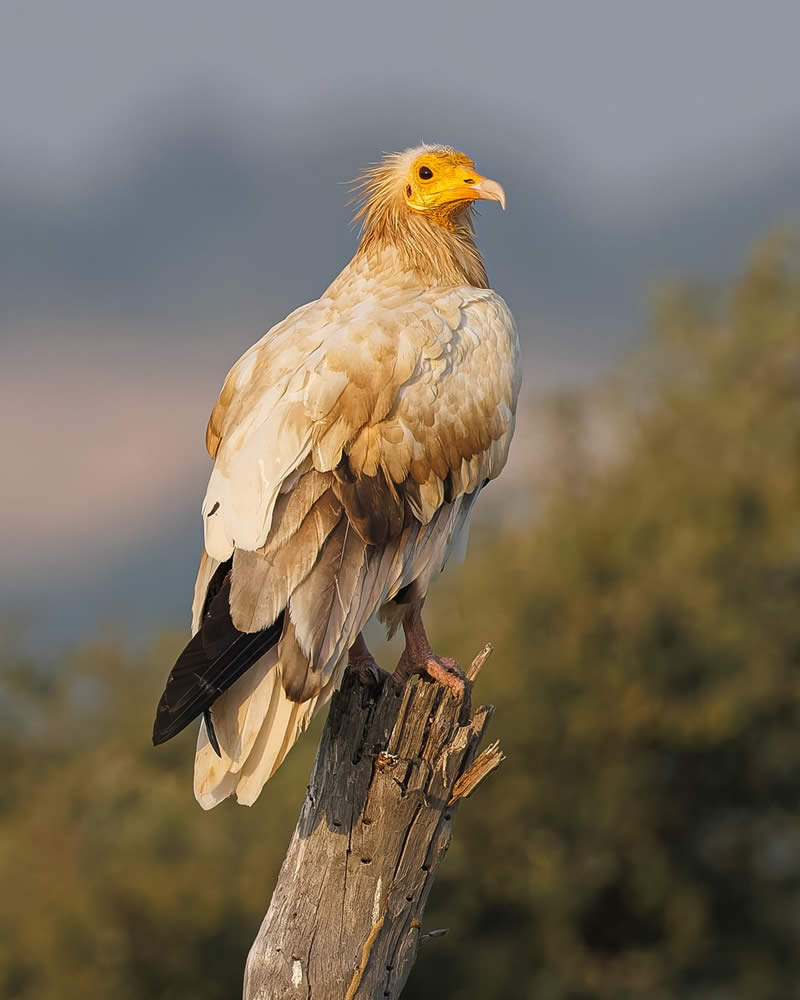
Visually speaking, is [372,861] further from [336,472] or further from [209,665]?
[336,472]

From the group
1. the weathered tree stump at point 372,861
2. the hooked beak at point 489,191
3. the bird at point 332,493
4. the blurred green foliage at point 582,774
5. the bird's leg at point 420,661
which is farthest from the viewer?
the blurred green foliage at point 582,774

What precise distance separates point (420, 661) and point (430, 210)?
2.03 meters

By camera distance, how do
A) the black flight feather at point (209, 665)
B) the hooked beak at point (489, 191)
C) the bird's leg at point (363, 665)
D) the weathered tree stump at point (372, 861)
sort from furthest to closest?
1. the hooked beak at point (489, 191)
2. the bird's leg at point (363, 665)
3. the weathered tree stump at point (372, 861)
4. the black flight feather at point (209, 665)

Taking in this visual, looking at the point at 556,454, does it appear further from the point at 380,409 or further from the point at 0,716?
the point at 380,409

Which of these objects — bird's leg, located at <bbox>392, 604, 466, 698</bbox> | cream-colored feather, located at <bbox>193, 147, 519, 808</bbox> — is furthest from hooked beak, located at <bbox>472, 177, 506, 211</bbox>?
bird's leg, located at <bbox>392, 604, 466, 698</bbox>

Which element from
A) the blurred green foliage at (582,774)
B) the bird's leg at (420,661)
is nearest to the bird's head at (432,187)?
the bird's leg at (420,661)

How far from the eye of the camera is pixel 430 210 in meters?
6.14

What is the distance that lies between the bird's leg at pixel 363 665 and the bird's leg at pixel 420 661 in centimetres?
7

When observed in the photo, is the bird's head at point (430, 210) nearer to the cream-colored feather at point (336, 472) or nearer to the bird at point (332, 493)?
the bird at point (332, 493)

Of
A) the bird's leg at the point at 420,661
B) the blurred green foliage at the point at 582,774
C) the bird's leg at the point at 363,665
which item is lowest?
the bird's leg at the point at 363,665

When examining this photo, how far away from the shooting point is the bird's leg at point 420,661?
17.0 feet

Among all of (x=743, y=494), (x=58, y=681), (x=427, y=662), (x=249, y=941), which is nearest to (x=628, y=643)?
(x=743, y=494)

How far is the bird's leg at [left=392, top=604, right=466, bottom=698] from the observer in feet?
17.0

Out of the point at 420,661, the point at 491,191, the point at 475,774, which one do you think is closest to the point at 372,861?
the point at 475,774
